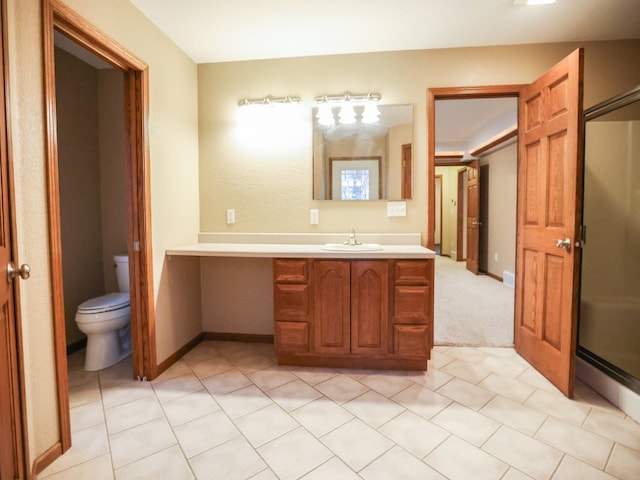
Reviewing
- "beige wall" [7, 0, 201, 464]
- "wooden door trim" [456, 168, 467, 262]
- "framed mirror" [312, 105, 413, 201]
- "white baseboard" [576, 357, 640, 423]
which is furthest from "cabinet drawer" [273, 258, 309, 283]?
"wooden door trim" [456, 168, 467, 262]

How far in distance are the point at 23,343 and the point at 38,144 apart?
0.81 metres

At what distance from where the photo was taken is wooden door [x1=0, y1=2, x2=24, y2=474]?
113 centimetres

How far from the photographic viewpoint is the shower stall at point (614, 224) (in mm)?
2250

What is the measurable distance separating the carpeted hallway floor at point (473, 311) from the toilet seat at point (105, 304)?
244 centimetres

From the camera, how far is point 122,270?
2592mm

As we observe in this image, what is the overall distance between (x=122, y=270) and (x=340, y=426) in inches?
80.8

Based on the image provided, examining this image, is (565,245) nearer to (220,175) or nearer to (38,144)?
(220,175)

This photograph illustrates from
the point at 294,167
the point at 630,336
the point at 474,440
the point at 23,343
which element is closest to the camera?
the point at 23,343

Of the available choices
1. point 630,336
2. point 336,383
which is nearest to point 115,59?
point 336,383

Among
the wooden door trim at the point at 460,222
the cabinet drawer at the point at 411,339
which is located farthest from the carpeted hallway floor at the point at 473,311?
the wooden door trim at the point at 460,222

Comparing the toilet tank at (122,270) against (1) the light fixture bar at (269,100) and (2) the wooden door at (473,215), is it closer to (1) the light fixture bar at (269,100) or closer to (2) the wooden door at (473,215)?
(1) the light fixture bar at (269,100)

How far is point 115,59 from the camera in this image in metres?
1.82

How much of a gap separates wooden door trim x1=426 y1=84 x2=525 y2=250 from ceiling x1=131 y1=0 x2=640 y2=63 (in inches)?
12.2

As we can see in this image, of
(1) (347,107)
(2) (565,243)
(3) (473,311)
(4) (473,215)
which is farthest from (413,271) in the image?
(4) (473,215)
